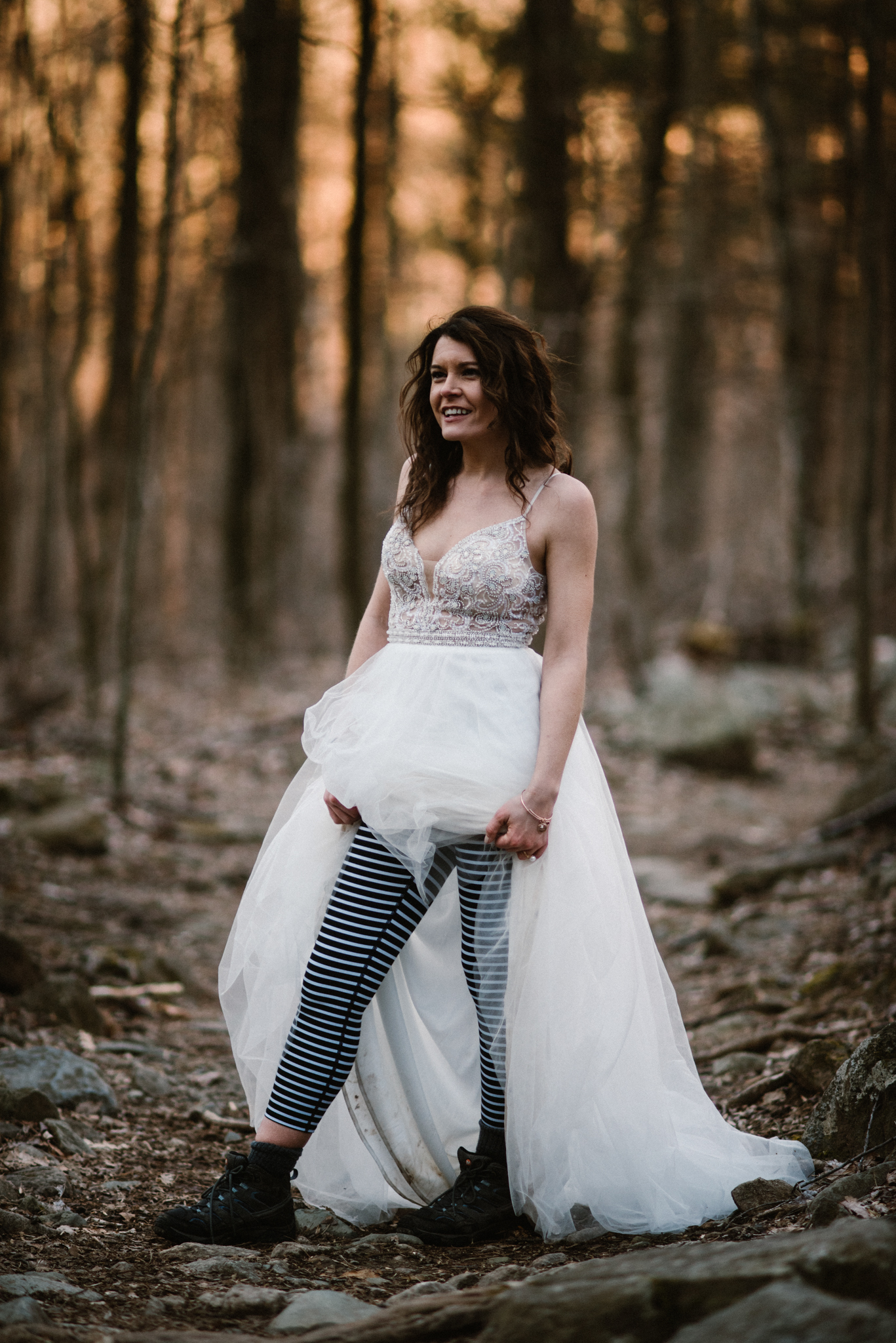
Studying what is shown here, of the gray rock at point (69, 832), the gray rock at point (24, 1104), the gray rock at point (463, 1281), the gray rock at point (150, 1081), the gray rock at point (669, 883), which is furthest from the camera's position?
the gray rock at point (69, 832)

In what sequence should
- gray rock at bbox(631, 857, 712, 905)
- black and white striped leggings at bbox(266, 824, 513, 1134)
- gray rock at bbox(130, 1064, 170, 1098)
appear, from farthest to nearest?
gray rock at bbox(631, 857, 712, 905)
gray rock at bbox(130, 1064, 170, 1098)
black and white striped leggings at bbox(266, 824, 513, 1134)

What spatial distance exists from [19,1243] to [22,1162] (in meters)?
0.49

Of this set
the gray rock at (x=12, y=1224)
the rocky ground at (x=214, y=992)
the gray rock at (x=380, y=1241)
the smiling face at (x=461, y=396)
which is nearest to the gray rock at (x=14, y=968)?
the rocky ground at (x=214, y=992)

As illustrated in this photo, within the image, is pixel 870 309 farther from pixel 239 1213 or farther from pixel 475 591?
pixel 239 1213

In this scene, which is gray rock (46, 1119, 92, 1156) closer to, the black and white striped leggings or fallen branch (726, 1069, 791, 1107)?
the black and white striped leggings

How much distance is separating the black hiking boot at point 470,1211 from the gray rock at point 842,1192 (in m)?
0.74

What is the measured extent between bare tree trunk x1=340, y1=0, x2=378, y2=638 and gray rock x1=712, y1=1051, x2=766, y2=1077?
21.7 feet

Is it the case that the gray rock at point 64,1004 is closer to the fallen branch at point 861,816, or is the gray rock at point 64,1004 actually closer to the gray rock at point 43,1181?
the gray rock at point 43,1181

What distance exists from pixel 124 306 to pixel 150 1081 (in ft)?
29.4

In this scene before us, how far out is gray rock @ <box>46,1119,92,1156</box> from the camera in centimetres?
316

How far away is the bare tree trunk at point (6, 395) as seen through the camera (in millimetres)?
11555

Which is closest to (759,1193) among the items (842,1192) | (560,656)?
(842,1192)

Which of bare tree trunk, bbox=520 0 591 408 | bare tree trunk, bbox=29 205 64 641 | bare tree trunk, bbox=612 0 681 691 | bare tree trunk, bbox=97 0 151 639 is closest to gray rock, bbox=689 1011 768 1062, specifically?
bare tree trunk, bbox=97 0 151 639

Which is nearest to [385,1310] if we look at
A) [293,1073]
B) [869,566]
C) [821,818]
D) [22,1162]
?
[293,1073]
